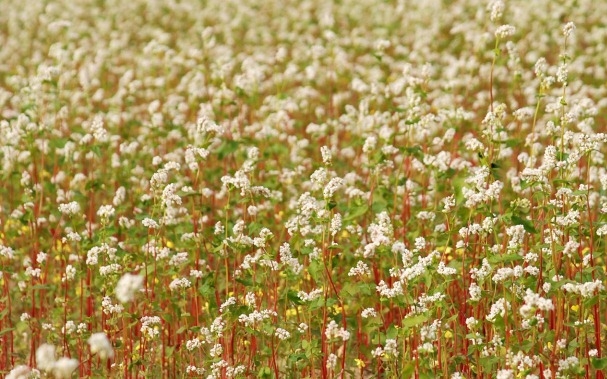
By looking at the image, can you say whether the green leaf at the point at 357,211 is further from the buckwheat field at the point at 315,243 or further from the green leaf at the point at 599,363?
the green leaf at the point at 599,363

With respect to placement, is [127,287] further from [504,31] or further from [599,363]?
[504,31]

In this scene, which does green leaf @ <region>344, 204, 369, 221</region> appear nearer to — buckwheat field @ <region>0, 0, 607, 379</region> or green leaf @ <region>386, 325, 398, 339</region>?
buckwheat field @ <region>0, 0, 607, 379</region>

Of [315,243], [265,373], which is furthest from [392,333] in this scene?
[315,243]

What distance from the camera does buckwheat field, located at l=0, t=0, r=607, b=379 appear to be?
501 centimetres

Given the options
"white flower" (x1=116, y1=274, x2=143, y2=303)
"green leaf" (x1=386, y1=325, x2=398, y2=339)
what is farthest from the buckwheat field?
"green leaf" (x1=386, y1=325, x2=398, y2=339)

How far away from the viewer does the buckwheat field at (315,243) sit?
501cm

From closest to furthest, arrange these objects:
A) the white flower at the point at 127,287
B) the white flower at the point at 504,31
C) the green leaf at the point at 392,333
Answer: the white flower at the point at 127,287 < the green leaf at the point at 392,333 < the white flower at the point at 504,31

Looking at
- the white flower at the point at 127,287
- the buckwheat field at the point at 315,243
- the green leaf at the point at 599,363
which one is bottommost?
the green leaf at the point at 599,363

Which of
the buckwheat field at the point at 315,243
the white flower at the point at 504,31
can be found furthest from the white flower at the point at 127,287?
the white flower at the point at 504,31

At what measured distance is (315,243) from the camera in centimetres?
584

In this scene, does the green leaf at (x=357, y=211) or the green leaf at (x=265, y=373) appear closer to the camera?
the green leaf at (x=265, y=373)

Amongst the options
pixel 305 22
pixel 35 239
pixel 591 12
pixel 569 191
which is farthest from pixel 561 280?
pixel 591 12

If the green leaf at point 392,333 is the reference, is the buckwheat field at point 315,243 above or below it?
above

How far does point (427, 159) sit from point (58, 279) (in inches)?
113
